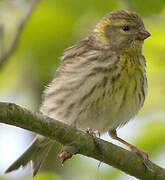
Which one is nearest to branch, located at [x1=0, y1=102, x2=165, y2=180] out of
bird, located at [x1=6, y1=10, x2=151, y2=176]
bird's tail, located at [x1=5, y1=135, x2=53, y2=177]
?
bird, located at [x1=6, y1=10, x2=151, y2=176]

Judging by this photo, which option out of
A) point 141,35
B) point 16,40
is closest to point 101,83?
point 141,35

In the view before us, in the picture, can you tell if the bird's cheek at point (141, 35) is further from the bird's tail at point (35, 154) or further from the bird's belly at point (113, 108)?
the bird's tail at point (35, 154)

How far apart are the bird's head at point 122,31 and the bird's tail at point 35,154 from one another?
4.23 feet

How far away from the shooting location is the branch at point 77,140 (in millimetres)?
3633

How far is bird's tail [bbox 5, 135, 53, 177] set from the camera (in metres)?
5.48

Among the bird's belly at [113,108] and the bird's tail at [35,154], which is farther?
the bird's tail at [35,154]

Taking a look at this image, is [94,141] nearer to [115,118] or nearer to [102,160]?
[102,160]

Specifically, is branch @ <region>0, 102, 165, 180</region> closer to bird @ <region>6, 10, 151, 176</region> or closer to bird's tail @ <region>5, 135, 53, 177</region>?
bird @ <region>6, 10, 151, 176</region>

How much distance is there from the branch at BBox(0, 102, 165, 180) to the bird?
0.29 meters

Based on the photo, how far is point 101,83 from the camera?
16.7 ft

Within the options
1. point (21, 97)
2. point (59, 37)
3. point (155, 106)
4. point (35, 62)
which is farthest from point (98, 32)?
point (21, 97)

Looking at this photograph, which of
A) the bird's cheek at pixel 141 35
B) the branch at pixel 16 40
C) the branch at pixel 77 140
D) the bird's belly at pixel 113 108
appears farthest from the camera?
the bird's cheek at pixel 141 35

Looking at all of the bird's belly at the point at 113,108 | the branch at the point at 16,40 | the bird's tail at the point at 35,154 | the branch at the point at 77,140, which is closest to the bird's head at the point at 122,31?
the bird's belly at the point at 113,108

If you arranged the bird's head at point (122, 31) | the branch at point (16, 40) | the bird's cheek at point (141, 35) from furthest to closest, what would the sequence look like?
the bird's head at point (122, 31)
the bird's cheek at point (141, 35)
the branch at point (16, 40)
